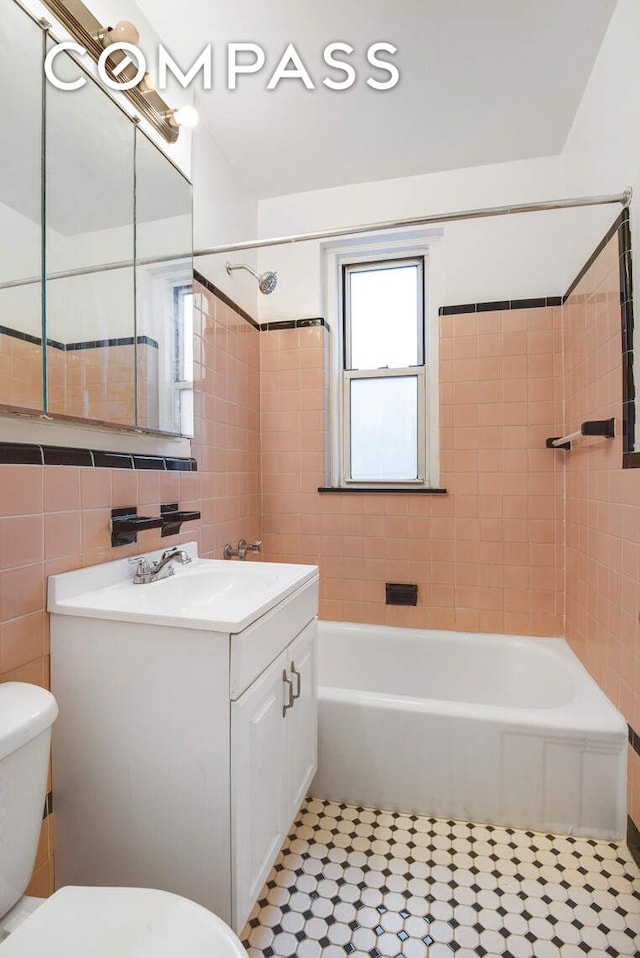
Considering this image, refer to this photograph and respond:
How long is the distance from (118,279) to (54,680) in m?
1.11

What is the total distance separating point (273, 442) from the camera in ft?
8.11

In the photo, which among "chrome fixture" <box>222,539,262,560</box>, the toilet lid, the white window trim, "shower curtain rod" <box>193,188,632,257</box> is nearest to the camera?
the toilet lid

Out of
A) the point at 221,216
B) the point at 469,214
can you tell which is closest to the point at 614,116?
the point at 469,214

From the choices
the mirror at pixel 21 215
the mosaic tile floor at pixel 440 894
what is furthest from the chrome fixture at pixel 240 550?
the mirror at pixel 21 215

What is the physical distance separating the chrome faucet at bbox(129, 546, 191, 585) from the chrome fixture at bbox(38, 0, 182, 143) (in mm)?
1411

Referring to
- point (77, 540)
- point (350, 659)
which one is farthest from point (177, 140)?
point (350, 659)

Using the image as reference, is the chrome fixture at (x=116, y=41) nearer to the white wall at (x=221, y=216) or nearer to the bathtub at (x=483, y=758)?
the white wall at (x=221, y=216)

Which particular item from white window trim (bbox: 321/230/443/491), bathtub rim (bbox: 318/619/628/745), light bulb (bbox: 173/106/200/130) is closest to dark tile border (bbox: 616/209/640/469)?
bathtub rim (bbox: 318/619/628/745)

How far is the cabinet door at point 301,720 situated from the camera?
4.20 ft

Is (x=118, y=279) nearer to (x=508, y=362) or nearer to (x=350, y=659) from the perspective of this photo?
(x=508, y=362)

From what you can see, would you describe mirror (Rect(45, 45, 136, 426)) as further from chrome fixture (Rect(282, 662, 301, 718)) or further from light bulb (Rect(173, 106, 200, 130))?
chrome fixture (Rect(282, 662, 301, 718))

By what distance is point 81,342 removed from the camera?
3.98 feet

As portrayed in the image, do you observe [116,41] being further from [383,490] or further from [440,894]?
[440,894]

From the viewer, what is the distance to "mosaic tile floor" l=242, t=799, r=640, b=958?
3.70ft
